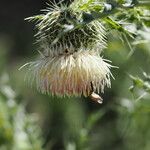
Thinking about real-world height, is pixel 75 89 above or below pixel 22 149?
above

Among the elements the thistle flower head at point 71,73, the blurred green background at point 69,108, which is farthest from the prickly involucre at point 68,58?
the blurred green background at point 69,108

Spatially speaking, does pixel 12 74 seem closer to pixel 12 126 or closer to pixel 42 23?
pixel 12 126

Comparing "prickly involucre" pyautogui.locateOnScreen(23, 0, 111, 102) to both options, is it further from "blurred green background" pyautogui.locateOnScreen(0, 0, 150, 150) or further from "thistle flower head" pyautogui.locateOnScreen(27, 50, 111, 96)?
"blurred green background" pyautogui.locateOnScreen(0, 0, 150, 150)

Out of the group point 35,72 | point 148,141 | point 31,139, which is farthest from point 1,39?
point 35,72

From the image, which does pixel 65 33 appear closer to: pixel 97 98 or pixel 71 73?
pixel 71 73

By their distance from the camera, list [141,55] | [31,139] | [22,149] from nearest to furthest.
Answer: [31,139] → [22,149] → [141,55]

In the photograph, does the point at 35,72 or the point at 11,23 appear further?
the point at 11,23

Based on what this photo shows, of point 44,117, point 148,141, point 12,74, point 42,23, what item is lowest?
point 44,117

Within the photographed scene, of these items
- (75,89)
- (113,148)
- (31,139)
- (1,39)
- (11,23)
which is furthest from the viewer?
(11,23)
